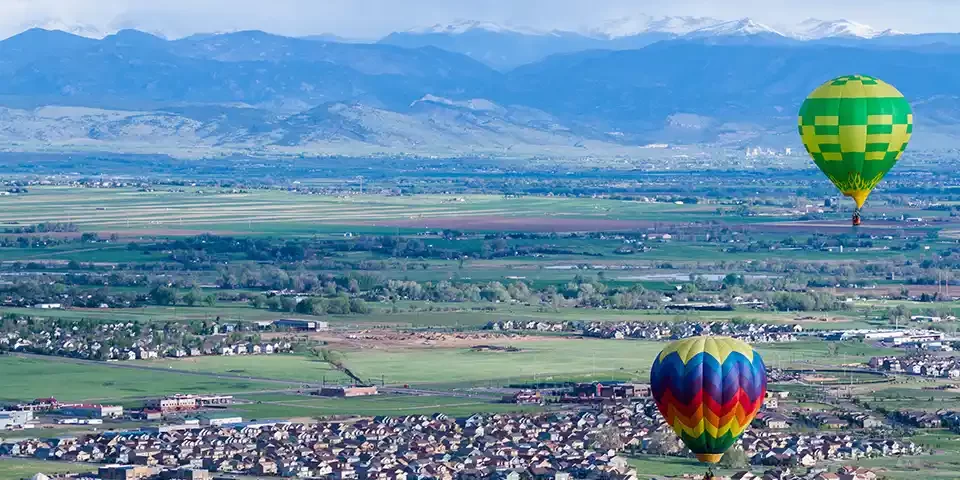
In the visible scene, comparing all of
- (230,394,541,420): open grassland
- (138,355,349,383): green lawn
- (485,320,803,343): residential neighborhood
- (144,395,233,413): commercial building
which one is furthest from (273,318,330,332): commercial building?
(144,395,233,413): commercial building

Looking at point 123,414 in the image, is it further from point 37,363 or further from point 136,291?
point 136,291

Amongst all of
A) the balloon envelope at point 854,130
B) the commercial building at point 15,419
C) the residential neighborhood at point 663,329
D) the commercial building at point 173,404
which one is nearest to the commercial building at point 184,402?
the commercial building at point 173,404

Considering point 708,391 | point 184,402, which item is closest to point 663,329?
point 184,402

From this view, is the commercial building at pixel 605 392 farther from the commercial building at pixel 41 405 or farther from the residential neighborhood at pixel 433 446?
the commercial building at pixel 41 405

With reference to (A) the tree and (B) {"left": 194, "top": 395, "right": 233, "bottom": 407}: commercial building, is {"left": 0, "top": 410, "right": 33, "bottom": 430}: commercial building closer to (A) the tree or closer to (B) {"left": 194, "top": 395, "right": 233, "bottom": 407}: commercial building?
(B) {"left": 194, "top": 395, "right": 233, "bottom": 407}: commercial building

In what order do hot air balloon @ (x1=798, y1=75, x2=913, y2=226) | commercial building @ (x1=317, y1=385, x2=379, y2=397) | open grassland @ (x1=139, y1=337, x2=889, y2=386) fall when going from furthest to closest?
1. open grassland @ (x1=139, y1=337, x2=889, y2=386)
2. commercial building @ (x1=317, y1=385, x2=379, y2=397)
3. hot air balloon @ (x1=798, y1=75, x2=913, y2=226)

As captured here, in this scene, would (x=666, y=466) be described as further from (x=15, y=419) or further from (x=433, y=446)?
(x=15, y=419)
